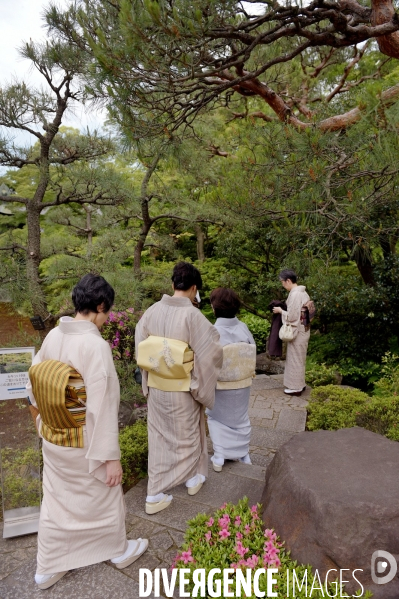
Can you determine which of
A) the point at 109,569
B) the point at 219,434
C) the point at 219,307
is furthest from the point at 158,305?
the point at 109,569

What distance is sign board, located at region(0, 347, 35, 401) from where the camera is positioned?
3213 millimetres

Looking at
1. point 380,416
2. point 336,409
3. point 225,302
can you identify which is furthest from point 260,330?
point 225,302

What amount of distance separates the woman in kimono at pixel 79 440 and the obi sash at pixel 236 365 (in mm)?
1538

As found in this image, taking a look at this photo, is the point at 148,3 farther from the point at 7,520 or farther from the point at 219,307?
the point at 7,520

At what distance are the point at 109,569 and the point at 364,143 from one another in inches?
182

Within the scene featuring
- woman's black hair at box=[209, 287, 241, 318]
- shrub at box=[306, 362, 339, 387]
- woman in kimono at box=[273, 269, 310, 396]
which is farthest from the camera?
shrub at box=[306, 362, 339, 387]

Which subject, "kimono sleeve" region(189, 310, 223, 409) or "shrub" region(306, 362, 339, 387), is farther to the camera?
"shrub" region(306, 362, 339, 387)

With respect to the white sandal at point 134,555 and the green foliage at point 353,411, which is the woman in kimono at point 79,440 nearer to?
the white sandal at point 134,555

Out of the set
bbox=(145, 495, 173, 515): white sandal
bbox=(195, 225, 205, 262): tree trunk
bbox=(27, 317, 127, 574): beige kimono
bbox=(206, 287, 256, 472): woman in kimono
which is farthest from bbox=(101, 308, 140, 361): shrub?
bbox=(195, 225, 205, 262): tree trunk

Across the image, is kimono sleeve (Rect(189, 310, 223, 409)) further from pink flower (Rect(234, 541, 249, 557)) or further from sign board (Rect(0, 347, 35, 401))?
sign board (Rect(0, 347, 35, 401))

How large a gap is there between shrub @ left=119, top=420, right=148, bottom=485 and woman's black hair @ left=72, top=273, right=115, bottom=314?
75.0 inches

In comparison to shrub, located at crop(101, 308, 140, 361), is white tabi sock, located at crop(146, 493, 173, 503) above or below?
below

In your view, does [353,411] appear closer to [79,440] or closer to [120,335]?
[120,335]

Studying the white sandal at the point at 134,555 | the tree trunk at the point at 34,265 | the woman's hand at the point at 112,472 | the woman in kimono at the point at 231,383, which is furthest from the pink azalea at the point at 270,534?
the tree trunk at the point at 34,265
